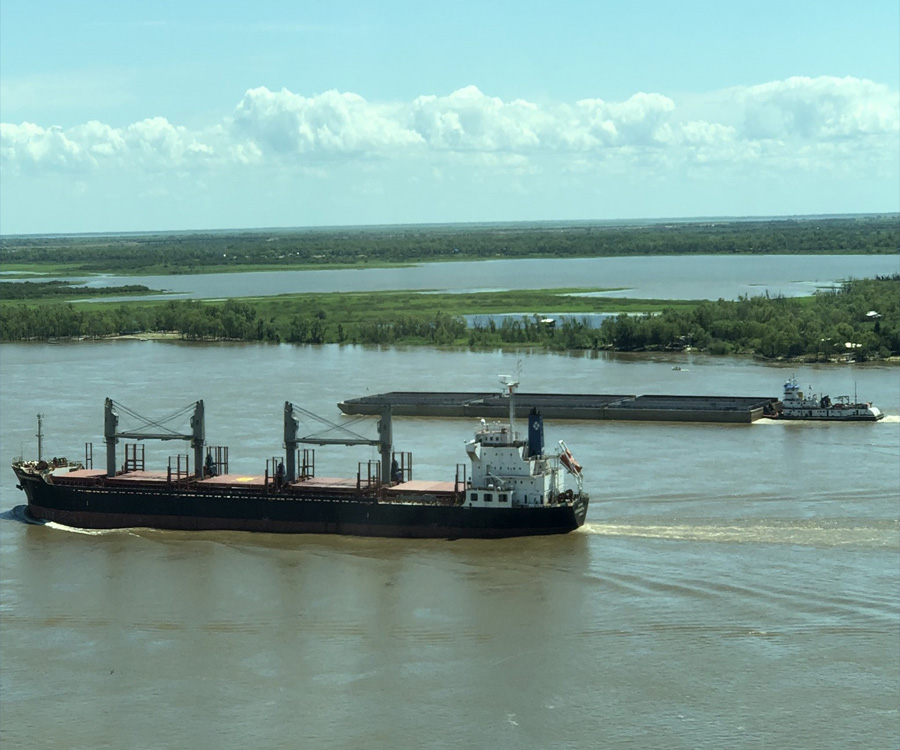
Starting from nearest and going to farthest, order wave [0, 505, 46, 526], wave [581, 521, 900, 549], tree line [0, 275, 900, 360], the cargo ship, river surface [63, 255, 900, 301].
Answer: wave [581, 521, 900, 549] → the cargo ship → wave [0, 505, 46, 526] → tree line [0, 275, 900, 360] → river surface [63, 255, 900, 301]

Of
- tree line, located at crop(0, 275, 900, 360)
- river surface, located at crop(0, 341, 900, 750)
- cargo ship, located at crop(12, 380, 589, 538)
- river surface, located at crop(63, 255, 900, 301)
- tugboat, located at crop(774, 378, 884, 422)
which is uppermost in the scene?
river surface, located at crop(63, 255, 900, 301)

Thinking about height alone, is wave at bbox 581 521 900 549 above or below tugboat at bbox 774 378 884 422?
below

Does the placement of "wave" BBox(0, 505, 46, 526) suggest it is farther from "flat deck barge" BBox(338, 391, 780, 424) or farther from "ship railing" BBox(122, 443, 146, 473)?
"flat deck barge" BBox(338, 391, 780, 424)

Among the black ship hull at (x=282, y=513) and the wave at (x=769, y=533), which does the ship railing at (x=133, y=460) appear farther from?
the wave at (x=769, y=533)

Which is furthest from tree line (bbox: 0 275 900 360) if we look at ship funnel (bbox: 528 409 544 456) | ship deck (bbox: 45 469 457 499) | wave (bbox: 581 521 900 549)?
ship deck (bbox: 45 469 457 499)

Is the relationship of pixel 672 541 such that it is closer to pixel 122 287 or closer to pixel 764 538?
pixel 764 538

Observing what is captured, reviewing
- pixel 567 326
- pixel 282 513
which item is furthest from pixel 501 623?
pixel 567 326

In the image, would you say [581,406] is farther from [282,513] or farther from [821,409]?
[282,513]

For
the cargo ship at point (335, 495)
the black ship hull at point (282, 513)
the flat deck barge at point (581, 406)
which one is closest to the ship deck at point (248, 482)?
the cargo ship at point (335, 495)
